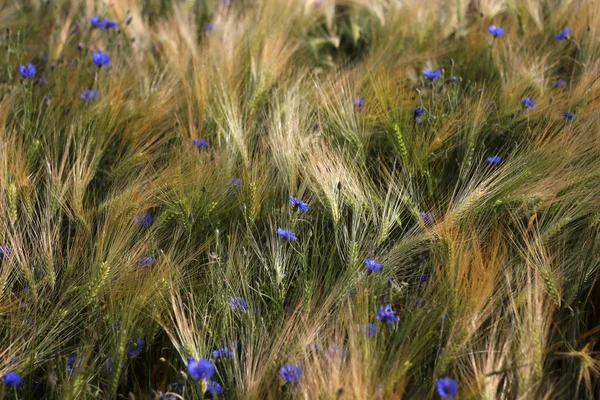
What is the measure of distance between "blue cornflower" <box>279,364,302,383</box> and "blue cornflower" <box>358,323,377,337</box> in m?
0.15

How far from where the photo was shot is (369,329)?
4.97 ft

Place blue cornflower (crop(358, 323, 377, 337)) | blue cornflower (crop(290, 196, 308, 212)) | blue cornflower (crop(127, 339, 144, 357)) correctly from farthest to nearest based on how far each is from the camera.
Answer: blue cornflower (crop(290, 196, 308, 212))
blue cornflower (crop(127, 339, 144, 357))
blue cornflower (crop(358, 323, 377, 337))

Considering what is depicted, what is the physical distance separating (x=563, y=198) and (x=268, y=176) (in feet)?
Result: 2.60

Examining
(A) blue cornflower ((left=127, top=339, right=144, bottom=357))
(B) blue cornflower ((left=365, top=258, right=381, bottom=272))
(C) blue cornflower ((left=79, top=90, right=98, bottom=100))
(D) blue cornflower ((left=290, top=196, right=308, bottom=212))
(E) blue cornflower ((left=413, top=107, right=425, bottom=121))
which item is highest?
(C) blue cornflower ((left=79, top=90, right=98, bottom=100))

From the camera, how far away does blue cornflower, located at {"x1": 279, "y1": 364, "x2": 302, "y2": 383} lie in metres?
1.45

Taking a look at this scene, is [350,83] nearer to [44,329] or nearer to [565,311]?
[565,311]

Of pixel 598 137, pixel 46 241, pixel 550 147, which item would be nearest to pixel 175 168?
pixel 46 241

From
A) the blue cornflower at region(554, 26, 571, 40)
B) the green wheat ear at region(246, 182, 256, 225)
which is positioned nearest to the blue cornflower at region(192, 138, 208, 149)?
the green wheat ear at region(246, 182, 256, 225)

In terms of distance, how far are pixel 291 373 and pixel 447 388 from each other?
31 cm

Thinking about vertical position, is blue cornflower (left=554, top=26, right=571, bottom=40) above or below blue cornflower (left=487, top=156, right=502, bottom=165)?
above

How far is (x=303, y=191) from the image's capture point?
1.95 meters

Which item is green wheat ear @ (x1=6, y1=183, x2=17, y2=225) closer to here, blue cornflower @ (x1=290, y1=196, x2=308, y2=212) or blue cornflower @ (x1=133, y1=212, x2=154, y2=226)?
blue cornflower @ (x1=133, y1=212, x2=154, y2=226)

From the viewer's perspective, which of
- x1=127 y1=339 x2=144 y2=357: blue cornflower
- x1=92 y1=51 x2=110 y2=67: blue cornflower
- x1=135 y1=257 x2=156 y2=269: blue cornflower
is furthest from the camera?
x1=92 y1=51 x2=110 y2=67: blue cornflower

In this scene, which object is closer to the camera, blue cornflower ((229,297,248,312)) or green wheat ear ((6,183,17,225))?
blue cornflower ((229,297,248,312))
